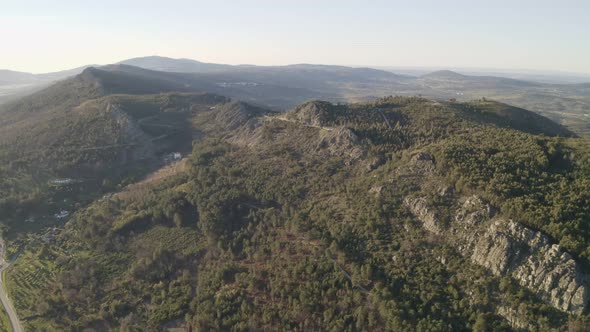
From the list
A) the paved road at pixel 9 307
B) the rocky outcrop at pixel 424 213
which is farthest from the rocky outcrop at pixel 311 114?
the paved road at pixel 9 307

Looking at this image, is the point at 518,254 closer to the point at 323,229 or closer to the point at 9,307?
the point at 323,229

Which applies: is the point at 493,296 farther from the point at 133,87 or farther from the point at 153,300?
the point at 133,87

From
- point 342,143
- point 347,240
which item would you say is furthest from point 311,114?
point 347,240

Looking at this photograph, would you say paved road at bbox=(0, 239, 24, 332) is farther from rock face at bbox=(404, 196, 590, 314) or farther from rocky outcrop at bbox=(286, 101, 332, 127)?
rocky outcrop at bbox=(286, 101, 332, 127)

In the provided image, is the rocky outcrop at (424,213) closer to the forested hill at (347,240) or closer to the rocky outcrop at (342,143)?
the forested hill at (347,240)

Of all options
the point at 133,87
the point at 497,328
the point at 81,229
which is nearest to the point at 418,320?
the point at 497,328
